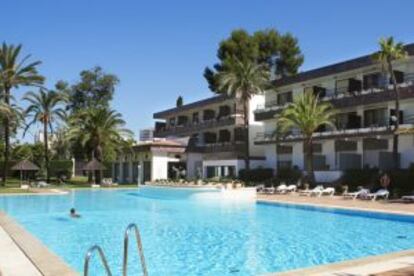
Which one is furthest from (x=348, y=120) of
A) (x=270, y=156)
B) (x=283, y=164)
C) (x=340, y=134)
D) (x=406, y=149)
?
(x=270, y=156)

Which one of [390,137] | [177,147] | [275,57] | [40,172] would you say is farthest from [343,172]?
[40,172]

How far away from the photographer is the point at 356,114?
4025 centimetres

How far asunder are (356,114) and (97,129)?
24379 millimetres

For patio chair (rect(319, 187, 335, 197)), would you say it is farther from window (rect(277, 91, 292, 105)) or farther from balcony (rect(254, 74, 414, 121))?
window (rect(277, 91, 292, 105))

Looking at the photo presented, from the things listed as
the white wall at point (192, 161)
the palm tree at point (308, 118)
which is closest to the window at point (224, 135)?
the white wall at point (192, 161)

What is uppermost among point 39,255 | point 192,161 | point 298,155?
point 298,155

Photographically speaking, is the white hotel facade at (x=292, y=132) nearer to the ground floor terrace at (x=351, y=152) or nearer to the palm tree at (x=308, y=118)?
the ground floor terrace at (x=351, y=152)

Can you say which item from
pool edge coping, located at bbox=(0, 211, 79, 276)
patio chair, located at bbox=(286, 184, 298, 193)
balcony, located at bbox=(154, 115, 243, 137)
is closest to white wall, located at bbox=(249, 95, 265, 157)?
balcony, located at bbox=(154, 115, 243, 137)

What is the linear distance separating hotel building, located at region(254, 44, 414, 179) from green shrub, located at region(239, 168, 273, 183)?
2.12 metres

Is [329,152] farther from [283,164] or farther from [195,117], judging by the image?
[195,117]

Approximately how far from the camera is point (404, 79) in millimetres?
36531

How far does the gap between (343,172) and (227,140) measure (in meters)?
20.6

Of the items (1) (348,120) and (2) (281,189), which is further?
(1) (348,120)

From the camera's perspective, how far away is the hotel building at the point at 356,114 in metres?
36.3
